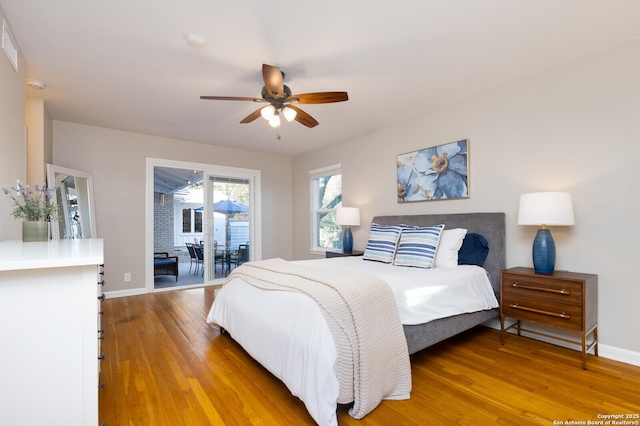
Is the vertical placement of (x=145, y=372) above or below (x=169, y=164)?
below

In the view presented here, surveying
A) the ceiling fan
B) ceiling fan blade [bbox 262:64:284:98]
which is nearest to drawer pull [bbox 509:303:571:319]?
A: the ceiling fan

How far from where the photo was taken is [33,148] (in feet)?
11.0

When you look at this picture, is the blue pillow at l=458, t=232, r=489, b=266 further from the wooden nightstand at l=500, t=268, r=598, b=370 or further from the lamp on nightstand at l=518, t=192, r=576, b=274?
the lamp on nightstand at l=518, t=192, r=576, b=274

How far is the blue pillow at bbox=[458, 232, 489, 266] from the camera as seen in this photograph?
303cm

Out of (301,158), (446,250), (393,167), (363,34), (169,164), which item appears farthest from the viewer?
(301,158)

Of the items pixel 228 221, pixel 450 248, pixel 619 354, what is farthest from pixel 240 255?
pixel 619 354

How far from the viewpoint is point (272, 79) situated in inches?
90.8

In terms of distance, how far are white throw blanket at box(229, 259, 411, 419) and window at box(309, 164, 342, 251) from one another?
10.2 feet

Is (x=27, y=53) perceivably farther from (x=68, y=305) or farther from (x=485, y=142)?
(x=485, y=142)

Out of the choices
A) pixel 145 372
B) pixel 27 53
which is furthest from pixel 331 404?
pixel 27 53

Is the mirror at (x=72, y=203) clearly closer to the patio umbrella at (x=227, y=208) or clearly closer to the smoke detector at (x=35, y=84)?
the smoke detector at (x=35, y=84)

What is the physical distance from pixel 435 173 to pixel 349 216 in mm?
1368

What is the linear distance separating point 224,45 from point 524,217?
108 inches

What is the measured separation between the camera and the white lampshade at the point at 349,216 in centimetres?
446
